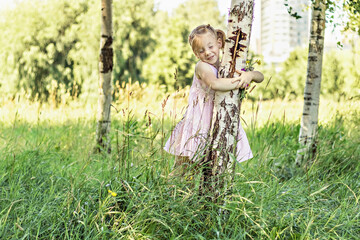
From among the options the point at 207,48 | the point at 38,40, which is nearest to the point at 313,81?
the point at 207,48

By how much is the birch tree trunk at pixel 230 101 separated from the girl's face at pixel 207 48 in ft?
0.82

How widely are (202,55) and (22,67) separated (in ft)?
41.6

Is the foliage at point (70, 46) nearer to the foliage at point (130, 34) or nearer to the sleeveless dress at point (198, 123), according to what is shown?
the foliage at point (130, 34)

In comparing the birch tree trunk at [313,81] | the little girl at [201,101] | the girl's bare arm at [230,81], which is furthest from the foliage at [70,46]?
the girl's bare arm at [230,81]

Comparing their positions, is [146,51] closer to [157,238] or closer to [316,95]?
[316,95]

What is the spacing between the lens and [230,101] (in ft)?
8.45

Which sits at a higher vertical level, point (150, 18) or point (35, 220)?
point (150, 18)

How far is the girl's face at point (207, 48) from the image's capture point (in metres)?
2.86

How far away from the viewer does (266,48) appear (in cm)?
11375

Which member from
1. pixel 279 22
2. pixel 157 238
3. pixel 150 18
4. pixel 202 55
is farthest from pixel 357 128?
pixel 279 22

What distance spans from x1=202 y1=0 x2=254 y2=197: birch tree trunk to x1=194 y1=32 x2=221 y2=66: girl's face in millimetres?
250

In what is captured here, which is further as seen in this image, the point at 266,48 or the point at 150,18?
the point at 266,48

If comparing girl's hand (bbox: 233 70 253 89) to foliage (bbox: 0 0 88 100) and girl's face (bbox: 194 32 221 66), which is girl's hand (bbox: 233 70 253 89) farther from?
foliage (bbox: 0 0 88 100)

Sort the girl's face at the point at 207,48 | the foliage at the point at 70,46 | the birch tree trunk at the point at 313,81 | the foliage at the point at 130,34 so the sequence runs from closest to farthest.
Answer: the girl's face at the point at 207,48 → the birch tree trunk at the point at 313,81 → the foliage at the point at 70,46 → the foliage at the point at 130,34
